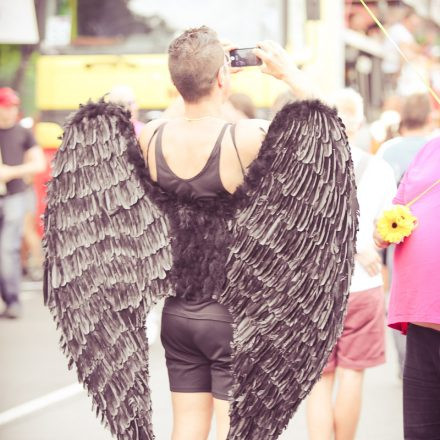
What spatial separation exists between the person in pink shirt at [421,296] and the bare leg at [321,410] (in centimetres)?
115

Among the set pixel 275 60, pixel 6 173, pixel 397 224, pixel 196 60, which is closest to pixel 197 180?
pixel 196 60

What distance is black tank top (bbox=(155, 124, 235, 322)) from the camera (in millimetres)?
3607

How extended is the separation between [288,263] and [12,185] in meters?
6.60

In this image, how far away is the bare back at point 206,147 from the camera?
11.8 ft

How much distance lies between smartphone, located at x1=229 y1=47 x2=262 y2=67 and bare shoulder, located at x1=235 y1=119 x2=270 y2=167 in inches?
11.0

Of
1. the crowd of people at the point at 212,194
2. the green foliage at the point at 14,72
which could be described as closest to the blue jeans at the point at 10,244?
the green foliage at the point at 14,72

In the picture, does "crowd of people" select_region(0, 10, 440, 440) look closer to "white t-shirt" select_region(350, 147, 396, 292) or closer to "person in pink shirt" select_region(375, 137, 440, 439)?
"person in pink shirt" select_region(375, 137, 440, 439)

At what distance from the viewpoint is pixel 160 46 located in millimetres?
11383

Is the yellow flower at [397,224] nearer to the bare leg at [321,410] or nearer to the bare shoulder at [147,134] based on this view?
the bare shoulder at [147,134]

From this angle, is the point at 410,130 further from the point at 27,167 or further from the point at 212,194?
the point at 27,167

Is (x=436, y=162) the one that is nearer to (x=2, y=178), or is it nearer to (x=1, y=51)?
(x=2, y=178)

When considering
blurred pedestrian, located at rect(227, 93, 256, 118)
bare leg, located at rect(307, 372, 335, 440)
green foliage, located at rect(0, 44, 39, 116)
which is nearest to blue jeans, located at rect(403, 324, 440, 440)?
bare leg, located at rect(307, 372, 335, 440)

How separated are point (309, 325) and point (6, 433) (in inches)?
112

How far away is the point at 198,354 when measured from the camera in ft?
12.4
